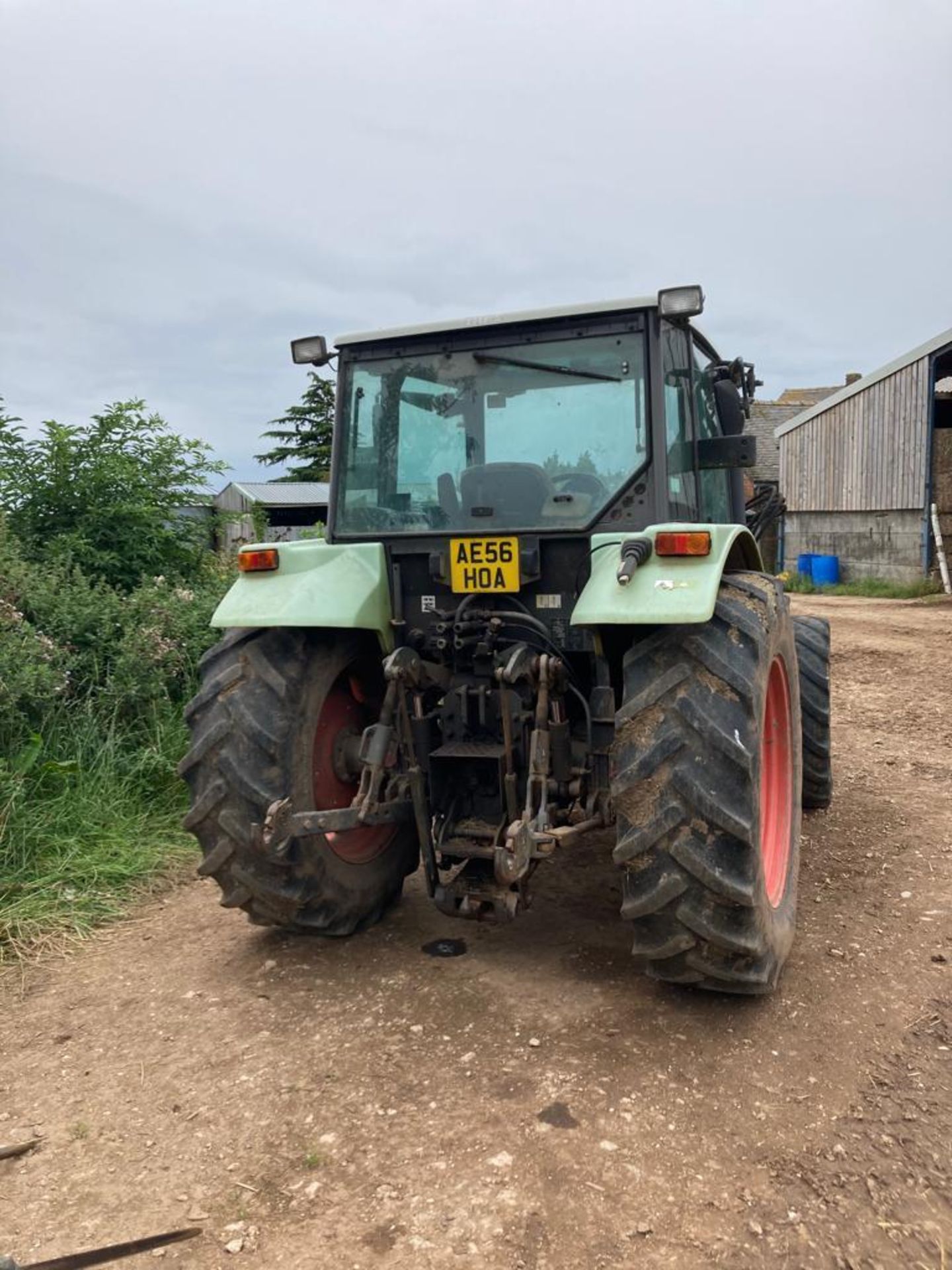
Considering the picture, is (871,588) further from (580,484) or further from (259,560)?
(259,560)

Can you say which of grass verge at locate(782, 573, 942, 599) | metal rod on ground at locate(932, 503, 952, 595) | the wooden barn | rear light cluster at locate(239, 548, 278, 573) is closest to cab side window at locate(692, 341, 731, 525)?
rear light cluster at locate(239, 548, 278, 573)

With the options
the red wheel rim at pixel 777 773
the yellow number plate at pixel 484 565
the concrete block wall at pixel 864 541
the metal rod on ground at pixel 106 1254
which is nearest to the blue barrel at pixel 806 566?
the concrete block wall at pixel 864 541

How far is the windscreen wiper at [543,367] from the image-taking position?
3506mm

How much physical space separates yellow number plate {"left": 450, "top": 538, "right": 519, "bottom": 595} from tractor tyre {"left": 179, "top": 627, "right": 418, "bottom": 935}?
0.49 m

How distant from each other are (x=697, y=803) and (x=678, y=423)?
1.48m

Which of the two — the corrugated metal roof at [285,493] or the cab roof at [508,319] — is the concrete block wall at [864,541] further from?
the cab roof at [508,319]

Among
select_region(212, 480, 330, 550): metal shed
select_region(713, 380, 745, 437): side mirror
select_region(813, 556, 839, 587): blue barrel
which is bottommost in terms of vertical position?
select_region(813, 556, 839, 587): blue barrel

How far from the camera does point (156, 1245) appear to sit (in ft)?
7.06

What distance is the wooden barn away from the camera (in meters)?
17.6

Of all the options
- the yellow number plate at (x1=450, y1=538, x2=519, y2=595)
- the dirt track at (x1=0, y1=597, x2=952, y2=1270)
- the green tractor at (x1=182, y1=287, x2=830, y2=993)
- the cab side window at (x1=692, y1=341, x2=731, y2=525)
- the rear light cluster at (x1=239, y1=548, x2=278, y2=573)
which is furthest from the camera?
the cab side window at (x1=692, y1=341, x2=731, y2=525)

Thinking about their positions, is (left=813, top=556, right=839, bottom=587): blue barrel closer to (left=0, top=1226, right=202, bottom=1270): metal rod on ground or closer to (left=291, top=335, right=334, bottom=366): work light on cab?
(left=291, top=335, right=334, bottom=366): work light on cab

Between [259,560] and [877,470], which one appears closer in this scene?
[259,560]

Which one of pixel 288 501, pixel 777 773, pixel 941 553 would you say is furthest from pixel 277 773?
pixel 288 501

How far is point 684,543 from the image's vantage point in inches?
119
